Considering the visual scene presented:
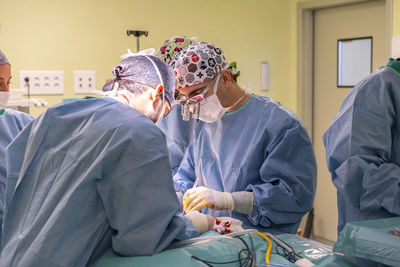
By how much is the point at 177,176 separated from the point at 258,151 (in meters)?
0.48

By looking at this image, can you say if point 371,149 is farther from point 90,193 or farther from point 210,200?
point 90,193

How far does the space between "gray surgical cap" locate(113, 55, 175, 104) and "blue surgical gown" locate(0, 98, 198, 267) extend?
0.22 meters

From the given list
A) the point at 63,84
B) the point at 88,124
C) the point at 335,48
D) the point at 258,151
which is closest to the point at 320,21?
the point at 335,48

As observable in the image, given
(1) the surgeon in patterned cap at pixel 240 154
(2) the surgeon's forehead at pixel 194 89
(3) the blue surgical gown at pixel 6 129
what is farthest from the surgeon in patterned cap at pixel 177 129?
(3) the blue surgical gown at pixel 6 129

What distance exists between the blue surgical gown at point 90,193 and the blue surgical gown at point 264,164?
54 centimetres

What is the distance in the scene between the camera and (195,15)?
11.6 ft

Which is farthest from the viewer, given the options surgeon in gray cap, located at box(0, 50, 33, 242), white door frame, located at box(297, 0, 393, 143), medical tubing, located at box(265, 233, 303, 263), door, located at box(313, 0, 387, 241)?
white door frame, located at box(297, 0, 393, 143)

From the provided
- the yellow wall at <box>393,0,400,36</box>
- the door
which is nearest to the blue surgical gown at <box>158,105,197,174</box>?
the yellow wall at <box>393,0,400,36</box>

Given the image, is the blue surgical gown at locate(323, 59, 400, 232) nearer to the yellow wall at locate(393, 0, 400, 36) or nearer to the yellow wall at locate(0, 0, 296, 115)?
the yellow wall at locate(393, 0, 400, 36)

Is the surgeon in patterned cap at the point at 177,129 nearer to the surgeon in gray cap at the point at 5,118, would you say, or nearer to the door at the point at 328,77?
the surgeon in gray cap at the point at 5,118

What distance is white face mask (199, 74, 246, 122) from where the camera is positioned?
198cm

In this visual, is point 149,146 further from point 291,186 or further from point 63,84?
point 63,84

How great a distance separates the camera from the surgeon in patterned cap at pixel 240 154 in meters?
1.76

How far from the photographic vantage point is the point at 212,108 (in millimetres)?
2004
